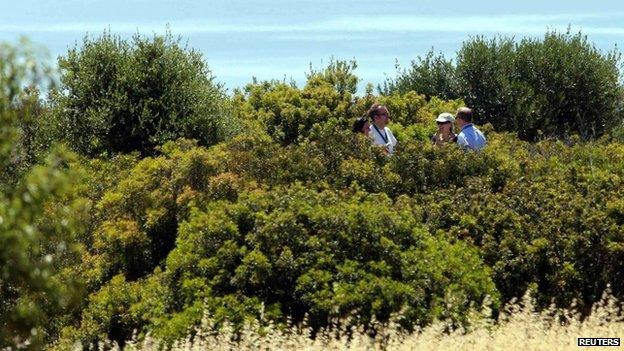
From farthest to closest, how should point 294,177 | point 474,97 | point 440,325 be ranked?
1. point 474,97
2. point 294,177
3. point 440,325

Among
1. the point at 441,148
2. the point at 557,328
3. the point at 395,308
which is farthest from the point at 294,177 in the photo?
the point at 557,328

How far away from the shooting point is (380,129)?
16.3m

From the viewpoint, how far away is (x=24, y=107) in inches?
293

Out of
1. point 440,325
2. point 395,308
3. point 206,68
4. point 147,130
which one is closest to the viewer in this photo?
point 440,325

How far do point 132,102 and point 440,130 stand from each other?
299 inches

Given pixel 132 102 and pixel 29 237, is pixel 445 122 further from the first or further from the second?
pixel 29 237

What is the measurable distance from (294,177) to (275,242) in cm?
222

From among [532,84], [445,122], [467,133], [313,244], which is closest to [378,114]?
[445,122]

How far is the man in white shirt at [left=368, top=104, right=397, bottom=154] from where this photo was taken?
16078 millimetres

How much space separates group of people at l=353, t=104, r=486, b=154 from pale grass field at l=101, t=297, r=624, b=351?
4.42m

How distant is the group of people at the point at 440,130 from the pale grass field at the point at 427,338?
442 centimetres

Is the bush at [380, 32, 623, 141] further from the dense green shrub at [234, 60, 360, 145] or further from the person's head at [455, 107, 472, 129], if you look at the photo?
the person's head at [455, 107, 472, 129]

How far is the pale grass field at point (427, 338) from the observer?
34.9 ft

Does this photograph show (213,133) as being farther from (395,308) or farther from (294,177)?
(395,308)
